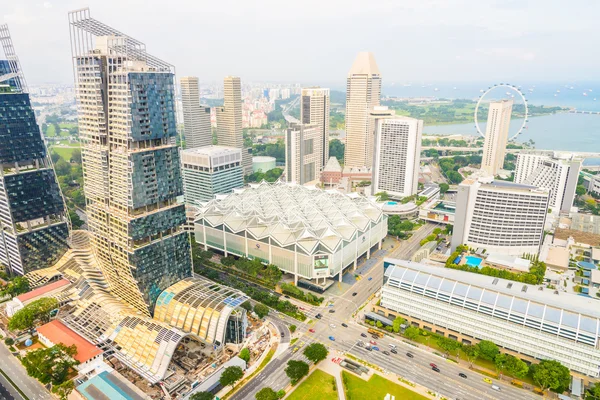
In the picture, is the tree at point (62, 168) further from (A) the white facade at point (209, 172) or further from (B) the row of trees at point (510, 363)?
(B) the row of trees at point (510, 363)

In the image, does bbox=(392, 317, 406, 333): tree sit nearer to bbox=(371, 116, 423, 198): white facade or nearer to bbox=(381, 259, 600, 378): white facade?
bbox=(381, 259, 600, 378): white facade

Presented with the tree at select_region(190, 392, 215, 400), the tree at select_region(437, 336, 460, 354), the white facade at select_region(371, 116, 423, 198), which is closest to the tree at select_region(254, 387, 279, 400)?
the tree at select_region(190, 392, 215, 400)

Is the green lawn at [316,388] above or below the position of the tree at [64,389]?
below

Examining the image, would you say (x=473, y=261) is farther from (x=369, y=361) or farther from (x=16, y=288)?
(x=16, y=288)

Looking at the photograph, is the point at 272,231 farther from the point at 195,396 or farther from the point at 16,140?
the point at 16,140

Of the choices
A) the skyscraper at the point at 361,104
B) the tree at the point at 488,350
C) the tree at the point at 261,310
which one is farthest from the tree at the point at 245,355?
the skyscraper at the point at 361,104

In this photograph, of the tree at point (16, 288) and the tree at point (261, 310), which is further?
the tree at point (16, 288)
